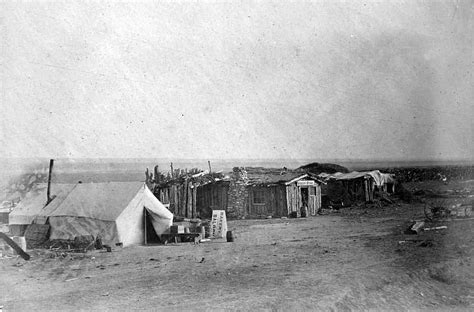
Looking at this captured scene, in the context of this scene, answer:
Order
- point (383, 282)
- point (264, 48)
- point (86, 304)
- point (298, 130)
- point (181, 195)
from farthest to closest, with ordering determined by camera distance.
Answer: point (181, 195)
point (298, 130)
point (264, 48)
point (383, 282)
point (86, 304)

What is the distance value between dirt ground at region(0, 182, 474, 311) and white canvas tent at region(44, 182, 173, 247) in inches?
28.4

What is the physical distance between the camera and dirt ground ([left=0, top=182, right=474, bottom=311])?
6.94m

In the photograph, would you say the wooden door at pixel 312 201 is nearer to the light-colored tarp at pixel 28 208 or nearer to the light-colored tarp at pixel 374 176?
the light-colored tarp at pixel 374 176

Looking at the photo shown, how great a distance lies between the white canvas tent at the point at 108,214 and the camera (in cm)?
1180

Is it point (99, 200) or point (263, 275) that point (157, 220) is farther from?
point (263, 275)

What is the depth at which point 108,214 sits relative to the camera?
11867 millimetres

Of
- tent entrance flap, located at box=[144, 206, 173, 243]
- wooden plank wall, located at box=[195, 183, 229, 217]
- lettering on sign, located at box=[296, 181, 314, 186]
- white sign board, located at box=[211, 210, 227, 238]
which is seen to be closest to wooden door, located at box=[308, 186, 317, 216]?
lettering on sign, located at box=[296, 181, 314, 186]

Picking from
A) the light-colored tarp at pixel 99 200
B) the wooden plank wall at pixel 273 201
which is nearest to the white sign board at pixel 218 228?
the light-colored tarp at pixel 99 200

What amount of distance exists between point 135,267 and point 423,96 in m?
7.93

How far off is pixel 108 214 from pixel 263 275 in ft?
17.8

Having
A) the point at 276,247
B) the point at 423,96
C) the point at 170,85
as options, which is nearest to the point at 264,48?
the point at 170,85

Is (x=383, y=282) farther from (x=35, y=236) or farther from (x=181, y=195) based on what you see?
(x=181, y=195)

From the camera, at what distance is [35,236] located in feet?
40.0

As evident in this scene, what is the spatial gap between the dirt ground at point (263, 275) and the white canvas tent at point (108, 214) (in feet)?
2.37
